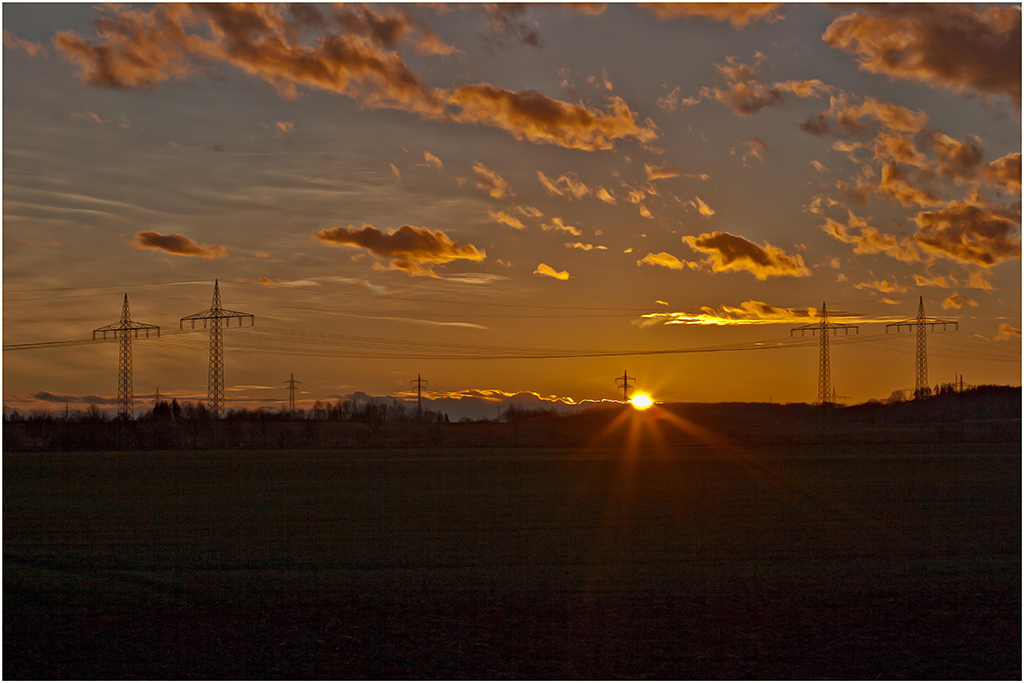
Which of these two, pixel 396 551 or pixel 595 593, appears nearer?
pixel 595 593

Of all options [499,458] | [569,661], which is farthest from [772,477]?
[569,661]

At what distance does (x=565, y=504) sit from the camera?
2375 cm

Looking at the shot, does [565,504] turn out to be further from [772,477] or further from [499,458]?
[499,458]

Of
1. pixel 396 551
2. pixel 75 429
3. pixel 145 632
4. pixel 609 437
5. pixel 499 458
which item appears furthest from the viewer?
pixel 609 437

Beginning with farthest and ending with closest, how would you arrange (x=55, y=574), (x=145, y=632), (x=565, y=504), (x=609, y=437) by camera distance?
(x=609, y=437)
(x=565, y=504)
(x=55, y=574)
(x=145, y=632)

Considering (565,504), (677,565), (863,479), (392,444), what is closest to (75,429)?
(392,444)

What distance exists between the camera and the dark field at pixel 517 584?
1004 centimetres

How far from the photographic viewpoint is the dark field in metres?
10.0

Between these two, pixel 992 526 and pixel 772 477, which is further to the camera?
pixel 772 477

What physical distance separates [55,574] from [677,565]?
1083 centimetres

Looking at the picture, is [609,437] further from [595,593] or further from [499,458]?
[595,593]

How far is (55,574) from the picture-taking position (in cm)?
1445

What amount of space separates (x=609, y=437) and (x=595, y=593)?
2356 inches

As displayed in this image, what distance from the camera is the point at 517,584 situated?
13383 mm
